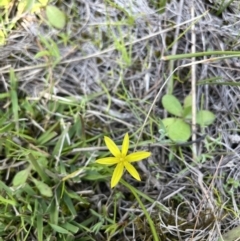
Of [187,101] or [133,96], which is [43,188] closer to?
[133,96]

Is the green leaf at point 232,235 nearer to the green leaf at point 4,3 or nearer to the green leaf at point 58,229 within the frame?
the green leaf at point 58,229

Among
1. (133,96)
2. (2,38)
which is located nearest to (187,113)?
(133,96)

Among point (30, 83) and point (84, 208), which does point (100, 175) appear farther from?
point (30, 83)

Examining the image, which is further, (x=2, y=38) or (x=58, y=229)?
(x=2, y=38)

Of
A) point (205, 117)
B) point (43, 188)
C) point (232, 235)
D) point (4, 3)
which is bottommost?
point (232, 235)

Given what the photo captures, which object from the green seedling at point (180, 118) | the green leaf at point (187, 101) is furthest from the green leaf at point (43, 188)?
the green leaf at point (187, 101)
